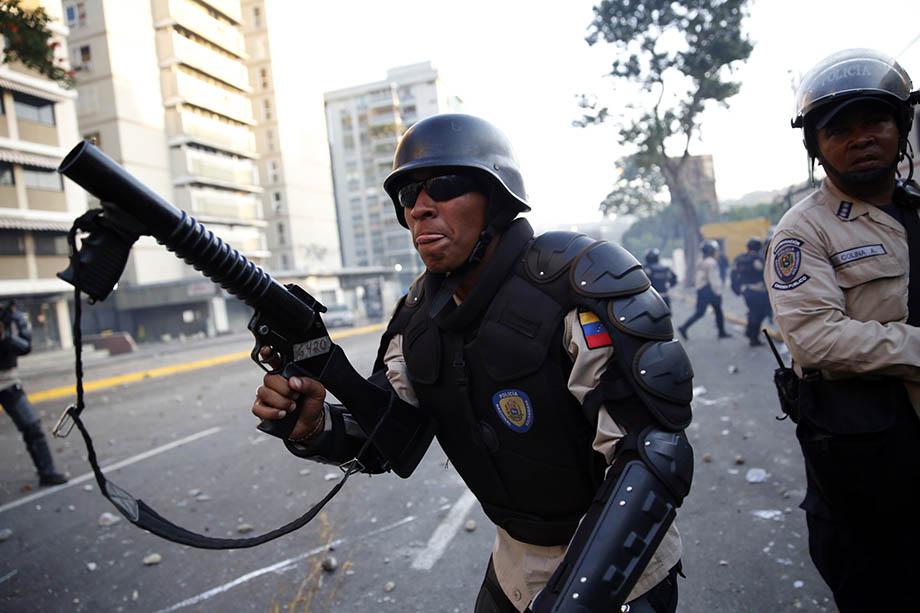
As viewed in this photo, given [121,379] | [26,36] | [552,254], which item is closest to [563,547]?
[552,254]

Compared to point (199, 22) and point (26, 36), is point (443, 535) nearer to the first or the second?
point (26, 36)

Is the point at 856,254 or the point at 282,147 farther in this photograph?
the point at 282,147

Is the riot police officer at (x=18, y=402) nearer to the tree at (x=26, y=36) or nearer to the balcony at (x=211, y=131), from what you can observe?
the tree at (x=26, y=36)

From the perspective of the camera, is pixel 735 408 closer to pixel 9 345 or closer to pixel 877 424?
pixel 877 424

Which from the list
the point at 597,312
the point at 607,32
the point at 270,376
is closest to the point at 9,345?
the point at 270,376

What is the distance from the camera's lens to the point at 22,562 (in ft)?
13.1

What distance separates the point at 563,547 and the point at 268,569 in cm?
265

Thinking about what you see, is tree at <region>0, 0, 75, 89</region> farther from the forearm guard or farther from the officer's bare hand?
the forearm guard

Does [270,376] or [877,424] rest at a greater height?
[270,376]

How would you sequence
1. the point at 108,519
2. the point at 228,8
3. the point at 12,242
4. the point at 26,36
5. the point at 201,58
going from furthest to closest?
the point at 228,8
the point at 201,58
the point at 12,242
the point at 26,36
the point at 108,519

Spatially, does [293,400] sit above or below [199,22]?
below

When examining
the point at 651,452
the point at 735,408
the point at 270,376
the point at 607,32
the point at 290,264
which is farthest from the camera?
the point at 290,264

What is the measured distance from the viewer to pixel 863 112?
1938mm

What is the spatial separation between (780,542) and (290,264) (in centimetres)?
5354
